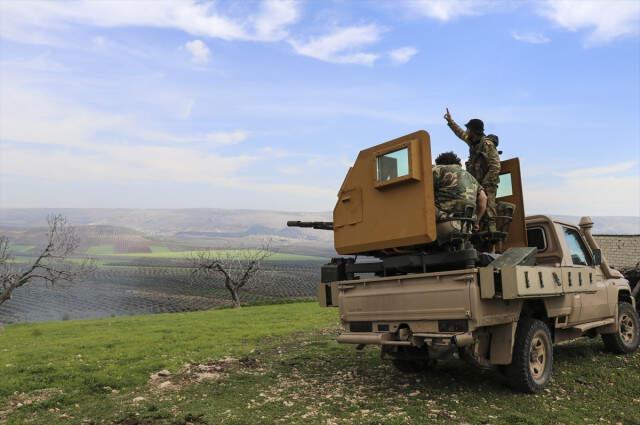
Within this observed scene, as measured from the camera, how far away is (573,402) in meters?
6.55

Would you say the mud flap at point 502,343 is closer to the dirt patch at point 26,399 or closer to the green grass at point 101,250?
the dirt patch at point 26,399

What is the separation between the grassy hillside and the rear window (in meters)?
1.93

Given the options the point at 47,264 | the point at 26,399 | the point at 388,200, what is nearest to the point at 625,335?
the point at 388,200

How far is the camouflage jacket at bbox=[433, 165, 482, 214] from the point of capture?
23.3 ft

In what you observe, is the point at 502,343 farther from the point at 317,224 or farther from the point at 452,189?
the point at 317,224

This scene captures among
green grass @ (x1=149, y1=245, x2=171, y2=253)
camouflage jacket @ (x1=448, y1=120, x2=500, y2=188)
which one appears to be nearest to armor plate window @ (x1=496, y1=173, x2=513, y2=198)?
camouflage jacket @ (x1=448, y1=120, x2=500, y2=188)

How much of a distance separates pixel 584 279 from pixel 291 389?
4.69m

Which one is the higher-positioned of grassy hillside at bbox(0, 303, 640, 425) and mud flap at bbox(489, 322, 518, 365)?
mud flap at bbox(489, 322, 518, 365)

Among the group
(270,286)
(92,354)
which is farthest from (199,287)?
(92,354)

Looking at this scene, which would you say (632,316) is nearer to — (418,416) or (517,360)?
(517,360)

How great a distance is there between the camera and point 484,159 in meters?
8.27

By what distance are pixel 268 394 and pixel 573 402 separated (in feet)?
12.9

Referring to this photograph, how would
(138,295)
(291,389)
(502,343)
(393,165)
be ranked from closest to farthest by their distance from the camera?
(502,343), (393,165), (291,389), (138,295)

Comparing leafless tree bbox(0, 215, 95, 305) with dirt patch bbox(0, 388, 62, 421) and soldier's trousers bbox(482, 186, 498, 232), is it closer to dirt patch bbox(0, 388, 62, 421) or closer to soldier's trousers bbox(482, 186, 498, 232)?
dirt patch bbox(0, 388, 62, 421)
